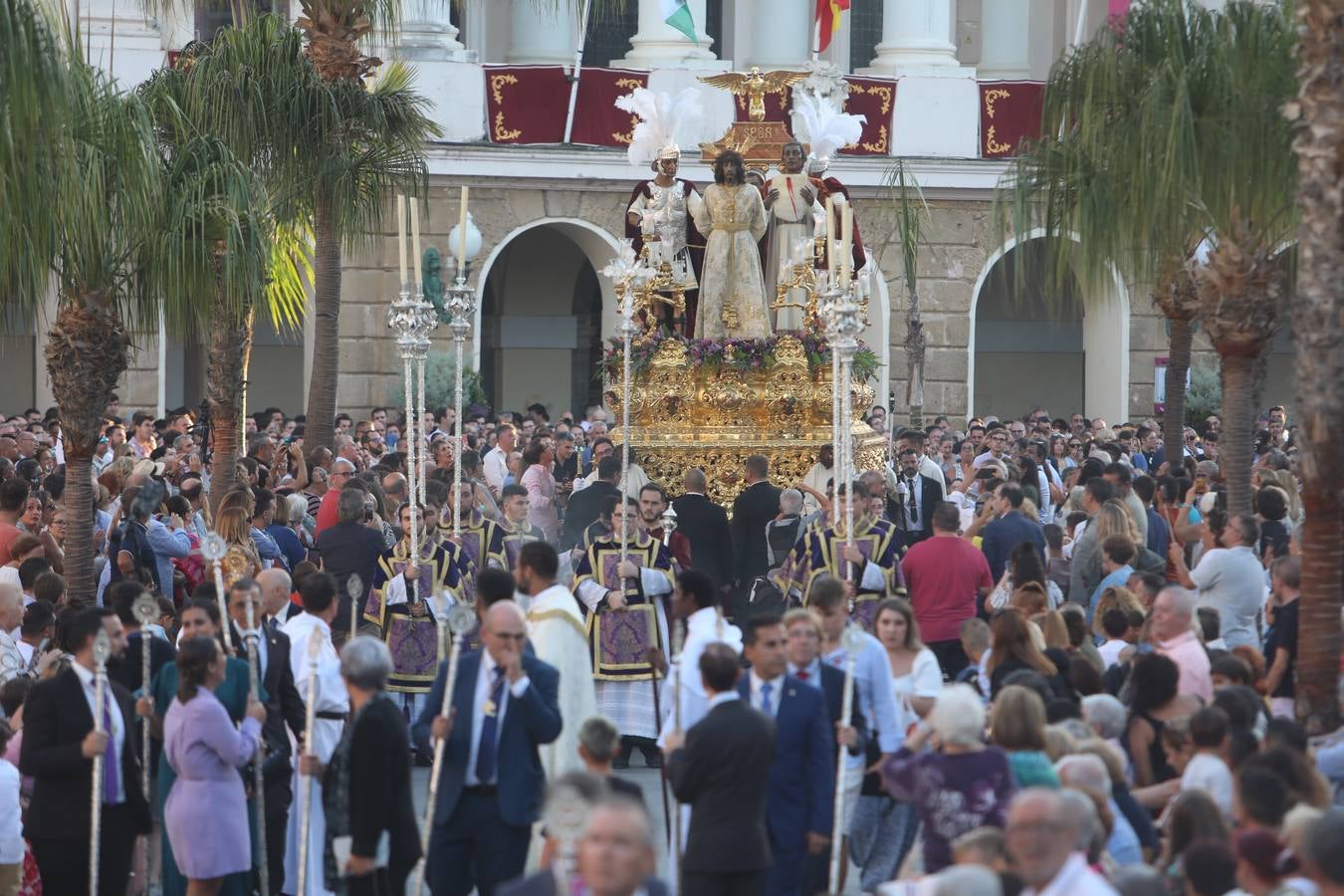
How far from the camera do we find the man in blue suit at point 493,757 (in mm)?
8641

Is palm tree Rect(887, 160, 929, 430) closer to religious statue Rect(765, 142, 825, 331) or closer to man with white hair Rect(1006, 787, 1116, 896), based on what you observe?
religious statue Rect(765, 142, 825, 331)

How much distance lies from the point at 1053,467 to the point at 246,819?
514 inches

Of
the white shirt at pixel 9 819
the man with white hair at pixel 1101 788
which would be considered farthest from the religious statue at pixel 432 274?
the man with white hair at pixel 1101 788

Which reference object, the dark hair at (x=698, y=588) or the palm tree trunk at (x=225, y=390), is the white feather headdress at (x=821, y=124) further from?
the dark hair at (x=698, y=588)

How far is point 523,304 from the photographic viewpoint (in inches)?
1305

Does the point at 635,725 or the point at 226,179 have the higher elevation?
the point at 226,179

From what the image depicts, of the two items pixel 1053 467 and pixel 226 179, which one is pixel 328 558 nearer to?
pixel 226 179

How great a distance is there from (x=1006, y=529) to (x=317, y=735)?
576 cm

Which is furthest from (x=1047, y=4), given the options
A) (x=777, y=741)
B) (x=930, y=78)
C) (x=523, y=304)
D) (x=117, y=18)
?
(x=777, y=741)

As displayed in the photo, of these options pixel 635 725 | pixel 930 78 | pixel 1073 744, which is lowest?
pixel 635 725

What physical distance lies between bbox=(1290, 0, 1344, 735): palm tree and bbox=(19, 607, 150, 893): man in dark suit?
4.88 metres

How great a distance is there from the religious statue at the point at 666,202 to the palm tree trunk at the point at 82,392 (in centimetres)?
587

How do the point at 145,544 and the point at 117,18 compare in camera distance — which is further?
the point at 117,18

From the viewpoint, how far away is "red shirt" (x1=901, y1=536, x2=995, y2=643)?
12570 mm
